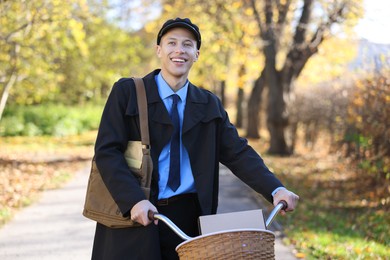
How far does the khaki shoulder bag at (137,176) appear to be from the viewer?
316 centimetres

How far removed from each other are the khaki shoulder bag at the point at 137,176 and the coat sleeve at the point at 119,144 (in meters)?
0.05

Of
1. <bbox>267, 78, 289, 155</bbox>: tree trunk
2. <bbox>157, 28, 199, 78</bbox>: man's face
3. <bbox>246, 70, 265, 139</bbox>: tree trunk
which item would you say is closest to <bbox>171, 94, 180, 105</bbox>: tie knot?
<bbox>157, 28, 199, 78</bbox>: man's face

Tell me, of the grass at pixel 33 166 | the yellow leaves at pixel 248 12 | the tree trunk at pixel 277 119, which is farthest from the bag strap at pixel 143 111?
the yellow leaves at pixel 248 12

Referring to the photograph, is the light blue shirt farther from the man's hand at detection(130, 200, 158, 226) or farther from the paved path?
the paved path

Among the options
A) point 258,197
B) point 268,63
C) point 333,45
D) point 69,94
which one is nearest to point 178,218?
point 258,197

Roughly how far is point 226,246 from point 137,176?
2.50 ft

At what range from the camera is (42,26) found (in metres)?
13.8

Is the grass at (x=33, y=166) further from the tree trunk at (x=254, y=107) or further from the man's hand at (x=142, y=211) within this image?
the tree trunk at (x=254, y=107)

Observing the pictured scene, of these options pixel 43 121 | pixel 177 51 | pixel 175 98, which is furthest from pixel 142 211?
pixel 43 121

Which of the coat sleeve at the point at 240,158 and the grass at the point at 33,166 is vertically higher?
the coat sleeve at the point at 240,158

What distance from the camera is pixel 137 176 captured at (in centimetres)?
321

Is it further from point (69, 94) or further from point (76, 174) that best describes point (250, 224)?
point (69, 94)

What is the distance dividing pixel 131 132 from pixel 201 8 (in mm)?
16905

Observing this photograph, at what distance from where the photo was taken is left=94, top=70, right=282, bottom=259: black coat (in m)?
3.14
